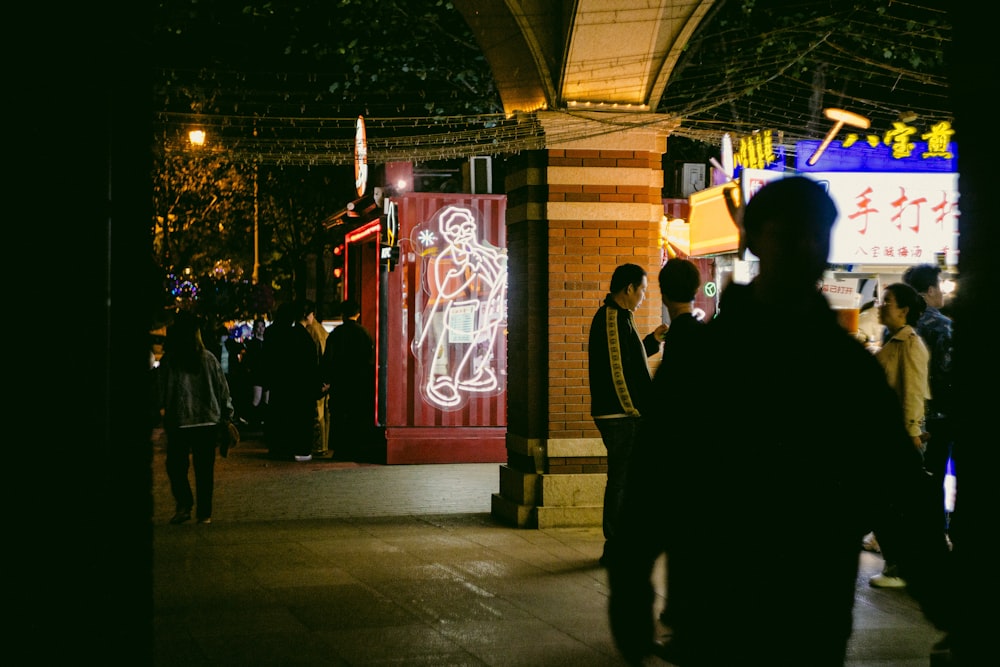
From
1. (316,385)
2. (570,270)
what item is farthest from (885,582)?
(316,385)

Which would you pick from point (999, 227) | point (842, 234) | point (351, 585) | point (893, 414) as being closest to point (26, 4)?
point (893, 414)

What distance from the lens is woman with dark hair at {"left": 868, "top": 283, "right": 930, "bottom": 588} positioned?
7.52 m

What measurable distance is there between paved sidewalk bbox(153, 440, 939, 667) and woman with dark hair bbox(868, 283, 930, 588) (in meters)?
1.01

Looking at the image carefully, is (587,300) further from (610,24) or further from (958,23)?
(958,23)

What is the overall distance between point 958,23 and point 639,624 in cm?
309

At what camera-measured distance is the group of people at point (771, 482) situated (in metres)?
2.42

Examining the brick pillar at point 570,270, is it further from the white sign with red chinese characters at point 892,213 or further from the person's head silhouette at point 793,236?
the person's head silhouette at point 793,236

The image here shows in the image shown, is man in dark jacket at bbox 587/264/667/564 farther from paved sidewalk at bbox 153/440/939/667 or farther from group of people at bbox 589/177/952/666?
group of people at bbox 589/177/952/666

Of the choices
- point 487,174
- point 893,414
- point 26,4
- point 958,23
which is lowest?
point 893,414

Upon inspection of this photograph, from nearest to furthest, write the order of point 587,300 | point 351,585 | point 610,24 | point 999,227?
1. point 999,227
2. point 351,585
3. point 610,24
4. point 587,300

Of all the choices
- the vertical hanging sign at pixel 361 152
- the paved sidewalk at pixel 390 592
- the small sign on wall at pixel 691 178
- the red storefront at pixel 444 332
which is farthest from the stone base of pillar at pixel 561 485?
the small sign on wall at pixel 691 178

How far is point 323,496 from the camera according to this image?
38.3 ft

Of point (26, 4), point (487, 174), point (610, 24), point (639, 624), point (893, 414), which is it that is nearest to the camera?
point (639, 624)

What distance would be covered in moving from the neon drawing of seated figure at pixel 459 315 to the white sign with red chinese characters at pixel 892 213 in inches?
173
